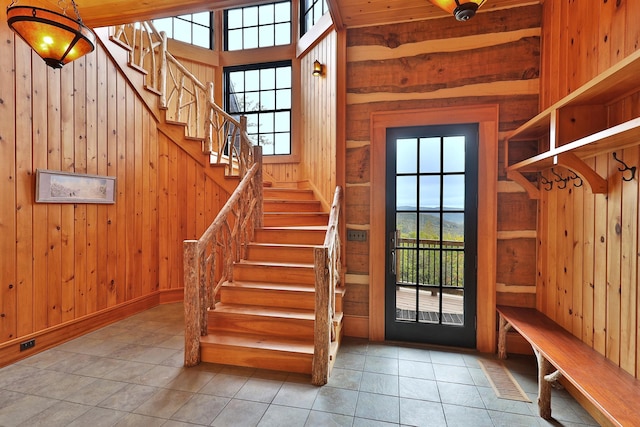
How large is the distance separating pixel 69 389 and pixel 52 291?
3.53 feet

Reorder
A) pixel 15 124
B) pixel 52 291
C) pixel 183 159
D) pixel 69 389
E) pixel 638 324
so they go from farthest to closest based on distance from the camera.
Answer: pixel 183 159 < pixel 52 291 < pixel 15 124 < pixel 69 389 < pixel 638 324

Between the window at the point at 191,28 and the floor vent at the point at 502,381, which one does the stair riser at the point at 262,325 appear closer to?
the floor vent at the point at 502,381

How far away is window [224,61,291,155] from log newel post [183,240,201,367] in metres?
3.29

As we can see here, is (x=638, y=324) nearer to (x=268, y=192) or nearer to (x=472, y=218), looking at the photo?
(x=472, y=218)

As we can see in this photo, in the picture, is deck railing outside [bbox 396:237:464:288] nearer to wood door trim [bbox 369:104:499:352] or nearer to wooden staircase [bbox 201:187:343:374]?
wood door trim [bbox 369:104:499:352]

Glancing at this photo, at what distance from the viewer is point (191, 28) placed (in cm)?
549

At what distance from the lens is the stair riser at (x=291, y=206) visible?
4090mm

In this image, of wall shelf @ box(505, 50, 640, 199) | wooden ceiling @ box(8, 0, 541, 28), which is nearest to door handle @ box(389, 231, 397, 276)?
wall shelf @ box(505, 50, 640, 199)

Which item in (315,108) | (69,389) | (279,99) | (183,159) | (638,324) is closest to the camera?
(638,324)

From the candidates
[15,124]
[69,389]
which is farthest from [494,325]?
[15,124]

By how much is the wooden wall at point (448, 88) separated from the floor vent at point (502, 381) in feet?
1.94

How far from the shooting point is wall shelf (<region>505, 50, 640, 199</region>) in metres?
1.38

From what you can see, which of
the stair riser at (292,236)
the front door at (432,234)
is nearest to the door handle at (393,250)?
the front door at (432,234)

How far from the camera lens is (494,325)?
2.72 m
